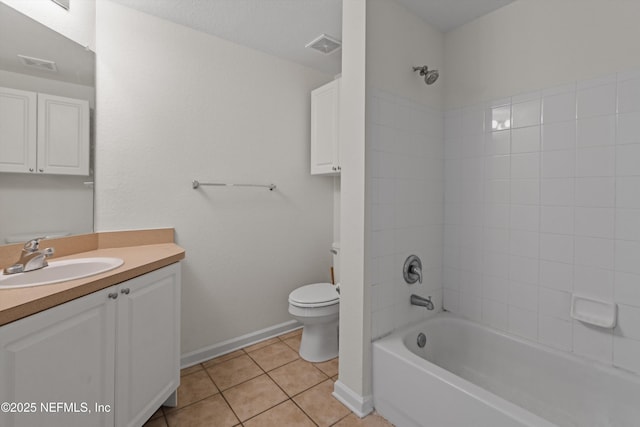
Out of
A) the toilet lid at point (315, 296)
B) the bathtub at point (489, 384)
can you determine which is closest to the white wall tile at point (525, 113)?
the bathtub at point (489, 384)

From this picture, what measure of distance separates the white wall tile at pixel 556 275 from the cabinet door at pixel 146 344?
199 centimetres

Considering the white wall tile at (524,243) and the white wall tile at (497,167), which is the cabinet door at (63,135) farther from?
the white wall tile at (524,243)

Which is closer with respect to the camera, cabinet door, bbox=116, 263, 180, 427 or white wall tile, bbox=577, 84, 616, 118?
cabinet door, bbox=116, 263, 180, 427

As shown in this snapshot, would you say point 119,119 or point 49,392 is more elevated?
point 119,119

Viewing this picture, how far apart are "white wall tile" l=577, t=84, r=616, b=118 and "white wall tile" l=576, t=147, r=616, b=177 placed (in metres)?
0.18

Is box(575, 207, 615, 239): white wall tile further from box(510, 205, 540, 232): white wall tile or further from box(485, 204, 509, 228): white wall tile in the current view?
Result: box(485, 204, 509, 228): white wall tile

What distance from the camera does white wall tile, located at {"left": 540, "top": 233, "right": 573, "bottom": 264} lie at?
1.48 m

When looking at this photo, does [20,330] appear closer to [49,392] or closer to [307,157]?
[49,392]

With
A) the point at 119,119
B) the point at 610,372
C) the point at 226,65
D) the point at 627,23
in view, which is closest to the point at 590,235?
the point at 610,372

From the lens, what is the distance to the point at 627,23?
4.27 feet

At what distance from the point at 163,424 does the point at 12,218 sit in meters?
1.22

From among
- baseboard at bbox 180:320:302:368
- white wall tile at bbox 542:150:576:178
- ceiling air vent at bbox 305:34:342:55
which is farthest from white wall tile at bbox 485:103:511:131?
baseboard at bbox 180:320:302:368

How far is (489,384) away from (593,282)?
30.8 inches

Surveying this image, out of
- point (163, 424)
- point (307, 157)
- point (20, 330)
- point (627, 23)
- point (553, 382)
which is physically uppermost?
point (627, 23)
